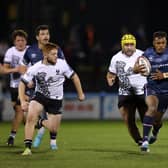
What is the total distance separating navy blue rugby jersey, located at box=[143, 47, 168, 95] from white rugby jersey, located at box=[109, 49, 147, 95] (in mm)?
373

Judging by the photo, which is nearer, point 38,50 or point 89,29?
point 38,50

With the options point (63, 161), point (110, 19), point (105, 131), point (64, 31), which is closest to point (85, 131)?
point (105, 131)

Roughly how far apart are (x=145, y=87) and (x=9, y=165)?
357 centimetres

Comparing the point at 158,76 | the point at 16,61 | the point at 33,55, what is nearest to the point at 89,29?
the point at 16,61

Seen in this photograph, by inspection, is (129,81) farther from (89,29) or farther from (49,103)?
(89,29)

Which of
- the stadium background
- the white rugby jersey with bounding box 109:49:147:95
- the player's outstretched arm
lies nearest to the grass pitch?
the player's outstretched arm

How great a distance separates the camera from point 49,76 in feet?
47.5

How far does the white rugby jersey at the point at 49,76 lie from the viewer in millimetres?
14391

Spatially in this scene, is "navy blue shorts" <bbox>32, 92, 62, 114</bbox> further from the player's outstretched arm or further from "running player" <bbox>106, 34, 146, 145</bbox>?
"running player" <bbox>106, 34, 146, 145</bbox>

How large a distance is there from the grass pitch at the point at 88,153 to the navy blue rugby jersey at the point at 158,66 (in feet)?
3.60

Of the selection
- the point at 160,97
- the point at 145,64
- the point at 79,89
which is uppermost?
the point at 145,64

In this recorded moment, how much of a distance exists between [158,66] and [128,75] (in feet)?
2.04

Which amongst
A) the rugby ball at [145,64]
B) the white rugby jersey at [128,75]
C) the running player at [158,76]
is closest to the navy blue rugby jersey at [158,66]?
the running player at [158,76]

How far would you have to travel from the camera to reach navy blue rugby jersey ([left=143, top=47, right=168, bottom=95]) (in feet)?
48.9
